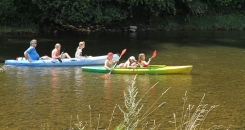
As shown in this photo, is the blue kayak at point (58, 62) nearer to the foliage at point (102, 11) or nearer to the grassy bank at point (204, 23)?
the foliage at point (102, 11)

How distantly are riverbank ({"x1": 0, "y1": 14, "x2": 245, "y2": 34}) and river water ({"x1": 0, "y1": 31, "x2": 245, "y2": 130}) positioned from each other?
5.38 meters

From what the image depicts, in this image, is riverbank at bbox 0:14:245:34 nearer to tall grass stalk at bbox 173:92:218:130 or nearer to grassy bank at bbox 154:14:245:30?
grassy bank at bbox 154:14:245:30

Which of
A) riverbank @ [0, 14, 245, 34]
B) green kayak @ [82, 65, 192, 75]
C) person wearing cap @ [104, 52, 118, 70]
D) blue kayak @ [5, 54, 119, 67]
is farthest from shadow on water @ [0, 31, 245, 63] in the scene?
green kayak @ [82, 65, 192, 75]

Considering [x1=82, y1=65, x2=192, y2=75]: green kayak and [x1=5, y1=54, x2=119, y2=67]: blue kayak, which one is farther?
[x1=5, y1=54, x2=119, y2=67]: blue kayak

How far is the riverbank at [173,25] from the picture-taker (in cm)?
2453

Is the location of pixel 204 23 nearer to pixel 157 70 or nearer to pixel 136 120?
pixel 157 70

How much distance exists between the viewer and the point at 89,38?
21.4 meters

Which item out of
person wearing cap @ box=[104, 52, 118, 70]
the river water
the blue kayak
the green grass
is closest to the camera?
the green grass

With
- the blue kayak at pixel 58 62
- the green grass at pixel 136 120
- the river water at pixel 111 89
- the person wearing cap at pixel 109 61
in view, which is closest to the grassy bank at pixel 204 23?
the river water at pixel 111 89

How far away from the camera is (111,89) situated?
10.6 metres

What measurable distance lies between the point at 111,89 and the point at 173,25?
16.6m

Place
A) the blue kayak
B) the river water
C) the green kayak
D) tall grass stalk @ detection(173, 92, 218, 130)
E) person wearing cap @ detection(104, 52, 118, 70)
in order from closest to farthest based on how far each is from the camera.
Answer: tall grass stalk @ detection(173, 92, 218, 130), the river water, the green kayak, person wearing cap @ detection(104, 52, 118, 70), the blue kayak

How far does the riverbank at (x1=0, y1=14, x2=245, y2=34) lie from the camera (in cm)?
2453

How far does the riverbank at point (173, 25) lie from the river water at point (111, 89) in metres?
5.38
